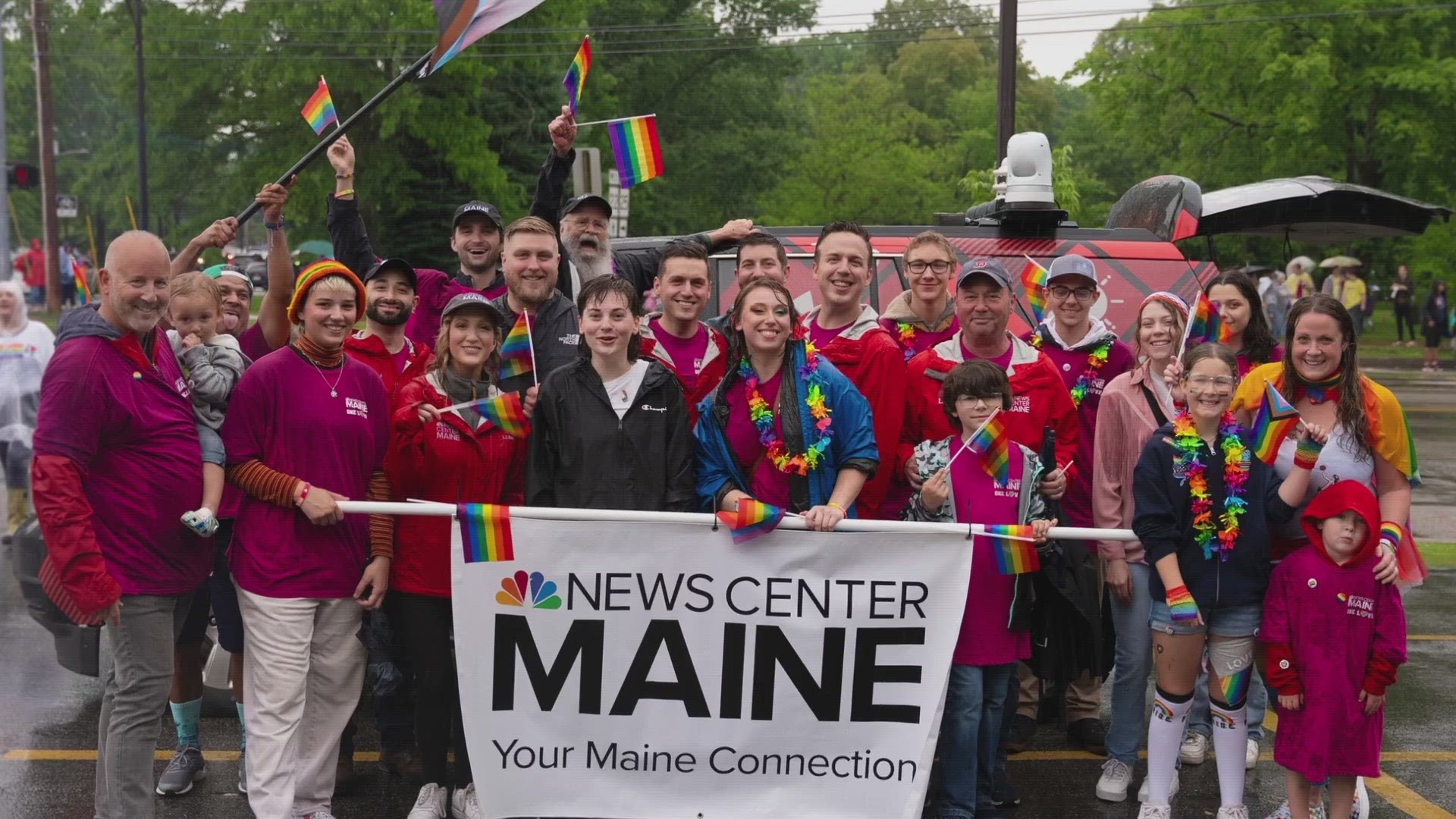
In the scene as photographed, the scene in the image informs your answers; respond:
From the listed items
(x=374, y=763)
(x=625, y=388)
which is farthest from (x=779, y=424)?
(x=374, y=763)

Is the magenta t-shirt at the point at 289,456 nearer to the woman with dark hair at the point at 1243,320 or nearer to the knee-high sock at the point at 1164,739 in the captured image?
the knee-high sock at the point at 1164,739

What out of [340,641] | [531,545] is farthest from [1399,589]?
[340,641]

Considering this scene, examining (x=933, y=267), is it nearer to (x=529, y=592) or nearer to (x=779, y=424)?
(x=779, y=424)

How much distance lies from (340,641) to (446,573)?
43 centimetres

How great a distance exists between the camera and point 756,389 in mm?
4930

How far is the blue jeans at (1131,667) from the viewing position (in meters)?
5.37

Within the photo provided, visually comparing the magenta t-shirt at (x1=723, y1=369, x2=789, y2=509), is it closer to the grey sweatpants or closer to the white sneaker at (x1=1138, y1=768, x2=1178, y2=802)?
the white sneaker at (x1=1138, y1=768, x2=1178, y2=802)

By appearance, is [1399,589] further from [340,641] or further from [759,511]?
[340,641]

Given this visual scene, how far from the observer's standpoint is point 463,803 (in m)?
5.20

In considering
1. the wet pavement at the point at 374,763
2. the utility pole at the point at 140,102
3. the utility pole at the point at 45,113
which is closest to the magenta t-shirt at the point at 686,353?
the wet pavement at the point at 374,763

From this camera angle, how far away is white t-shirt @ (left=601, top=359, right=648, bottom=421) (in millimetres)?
4824

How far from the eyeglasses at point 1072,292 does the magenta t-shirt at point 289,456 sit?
284 cm

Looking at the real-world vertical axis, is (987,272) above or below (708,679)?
above

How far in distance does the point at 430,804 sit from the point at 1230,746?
2838 millimetres
